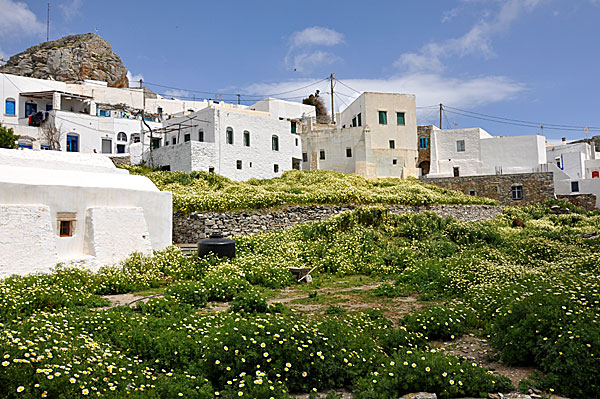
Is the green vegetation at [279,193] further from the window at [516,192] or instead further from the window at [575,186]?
the window at [575,186]

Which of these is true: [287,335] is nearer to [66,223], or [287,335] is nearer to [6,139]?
[66,223]

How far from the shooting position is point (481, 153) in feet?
135

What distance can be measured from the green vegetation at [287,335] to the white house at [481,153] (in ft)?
102

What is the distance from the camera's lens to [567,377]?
4.80 meters

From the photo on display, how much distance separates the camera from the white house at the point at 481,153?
3981 cm

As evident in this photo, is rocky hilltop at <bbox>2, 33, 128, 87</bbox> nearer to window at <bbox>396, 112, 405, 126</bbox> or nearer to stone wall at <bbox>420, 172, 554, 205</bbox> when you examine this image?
A: window at <bbox>396, 112, 405, 126</bbox>

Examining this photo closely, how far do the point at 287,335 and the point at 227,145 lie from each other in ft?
92.9

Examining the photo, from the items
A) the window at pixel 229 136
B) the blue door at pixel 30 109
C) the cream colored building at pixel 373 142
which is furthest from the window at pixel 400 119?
the blue door at pixel 30 109

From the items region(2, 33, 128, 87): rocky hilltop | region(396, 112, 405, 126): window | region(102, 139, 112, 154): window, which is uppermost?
region(2, 33, 128, 87): rocky hilltop

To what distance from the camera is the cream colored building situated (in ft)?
129

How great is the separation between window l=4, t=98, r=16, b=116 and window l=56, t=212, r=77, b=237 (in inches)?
1474

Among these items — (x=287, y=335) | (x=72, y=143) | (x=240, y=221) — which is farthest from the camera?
(x=72, y=143)

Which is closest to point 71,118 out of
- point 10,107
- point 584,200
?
point 10,107

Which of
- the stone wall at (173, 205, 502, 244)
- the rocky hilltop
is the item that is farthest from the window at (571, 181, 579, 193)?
the rocky hilltop
